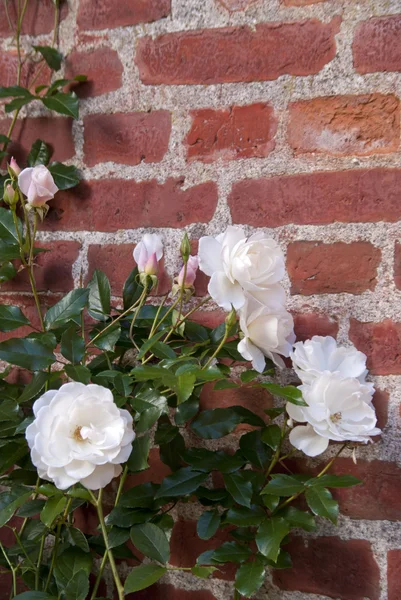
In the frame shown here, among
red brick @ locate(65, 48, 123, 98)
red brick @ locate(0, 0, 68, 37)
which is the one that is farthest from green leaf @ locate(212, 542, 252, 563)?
red brick @ locate(0, 0, 68, 37)

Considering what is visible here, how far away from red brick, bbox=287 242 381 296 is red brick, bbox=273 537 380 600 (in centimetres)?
33

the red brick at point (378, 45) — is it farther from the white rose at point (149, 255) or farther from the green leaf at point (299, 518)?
the green leaf at point (299, 518)

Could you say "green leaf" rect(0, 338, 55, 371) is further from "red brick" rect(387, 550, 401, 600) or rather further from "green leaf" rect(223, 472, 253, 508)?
"red brick" rect(387, 550, 401, 600)

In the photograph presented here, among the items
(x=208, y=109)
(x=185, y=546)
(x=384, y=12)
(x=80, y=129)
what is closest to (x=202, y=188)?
(x=208, y=109)

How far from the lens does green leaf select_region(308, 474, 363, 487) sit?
641 mm

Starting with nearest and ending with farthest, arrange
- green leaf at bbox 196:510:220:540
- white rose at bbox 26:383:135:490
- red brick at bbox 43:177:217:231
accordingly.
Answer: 1. white rose at bbox 26:383:135:490
2. green leaf at bbox 196:510:220:540
3. red brick at bbox 43:177:217:231

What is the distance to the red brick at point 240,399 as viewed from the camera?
78cm

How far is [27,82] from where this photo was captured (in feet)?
2.93

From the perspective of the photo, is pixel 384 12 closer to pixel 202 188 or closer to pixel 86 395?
pixel 202 188

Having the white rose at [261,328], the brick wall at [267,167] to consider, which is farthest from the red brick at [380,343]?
the white rose at [261,328]

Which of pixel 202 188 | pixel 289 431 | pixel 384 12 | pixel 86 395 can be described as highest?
pixel 384 12

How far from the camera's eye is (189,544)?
0.79m

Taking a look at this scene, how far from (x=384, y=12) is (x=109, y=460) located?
0.65 meters

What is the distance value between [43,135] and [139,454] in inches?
20.6
